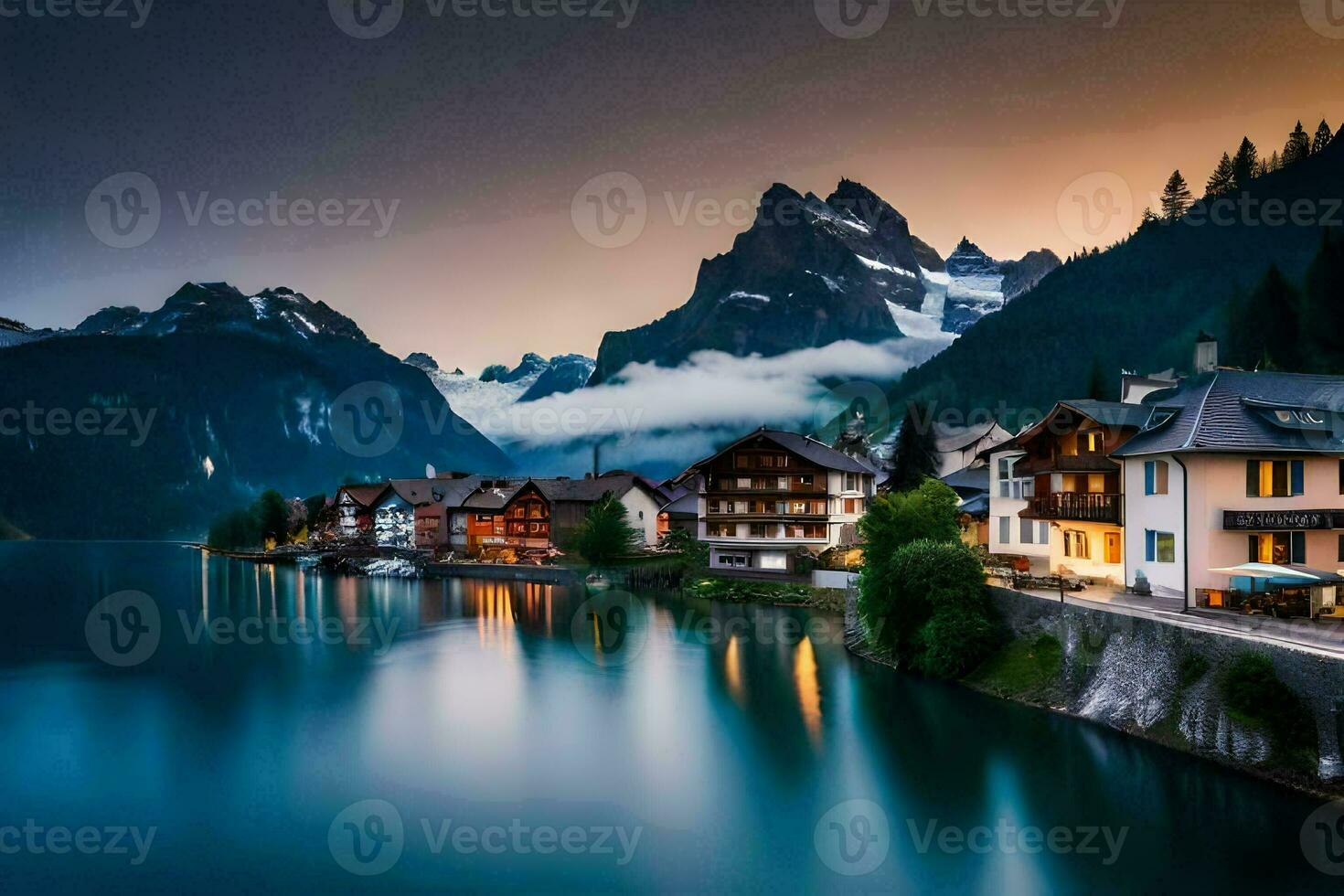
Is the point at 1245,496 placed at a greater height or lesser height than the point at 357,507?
greater

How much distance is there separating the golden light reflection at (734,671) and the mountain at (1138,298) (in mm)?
68916

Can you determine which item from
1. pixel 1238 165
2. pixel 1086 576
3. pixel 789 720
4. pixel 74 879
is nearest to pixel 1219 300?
pixel 1238 165

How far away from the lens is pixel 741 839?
2078 cm

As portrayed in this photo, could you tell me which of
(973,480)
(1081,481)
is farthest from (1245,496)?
(973,480)

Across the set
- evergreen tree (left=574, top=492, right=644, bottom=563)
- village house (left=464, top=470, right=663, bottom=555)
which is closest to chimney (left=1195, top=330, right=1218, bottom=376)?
evergreen tree (left=574, top=492, right=644, bottom=563)

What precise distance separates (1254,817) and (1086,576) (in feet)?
61.5

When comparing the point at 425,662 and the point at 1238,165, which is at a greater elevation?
the point at 1238,165

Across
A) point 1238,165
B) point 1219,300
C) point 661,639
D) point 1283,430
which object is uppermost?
point 1238,165

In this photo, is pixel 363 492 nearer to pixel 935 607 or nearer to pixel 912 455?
pixel 912 455

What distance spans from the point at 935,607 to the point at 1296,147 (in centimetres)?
15362

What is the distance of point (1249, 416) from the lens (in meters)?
29.7

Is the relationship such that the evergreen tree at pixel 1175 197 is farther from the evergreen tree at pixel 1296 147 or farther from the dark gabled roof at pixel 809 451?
the dark gabled roof at pixel 809 451

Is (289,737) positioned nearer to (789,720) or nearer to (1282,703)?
(789,720)

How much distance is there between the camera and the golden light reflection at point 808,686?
97.6 feet
